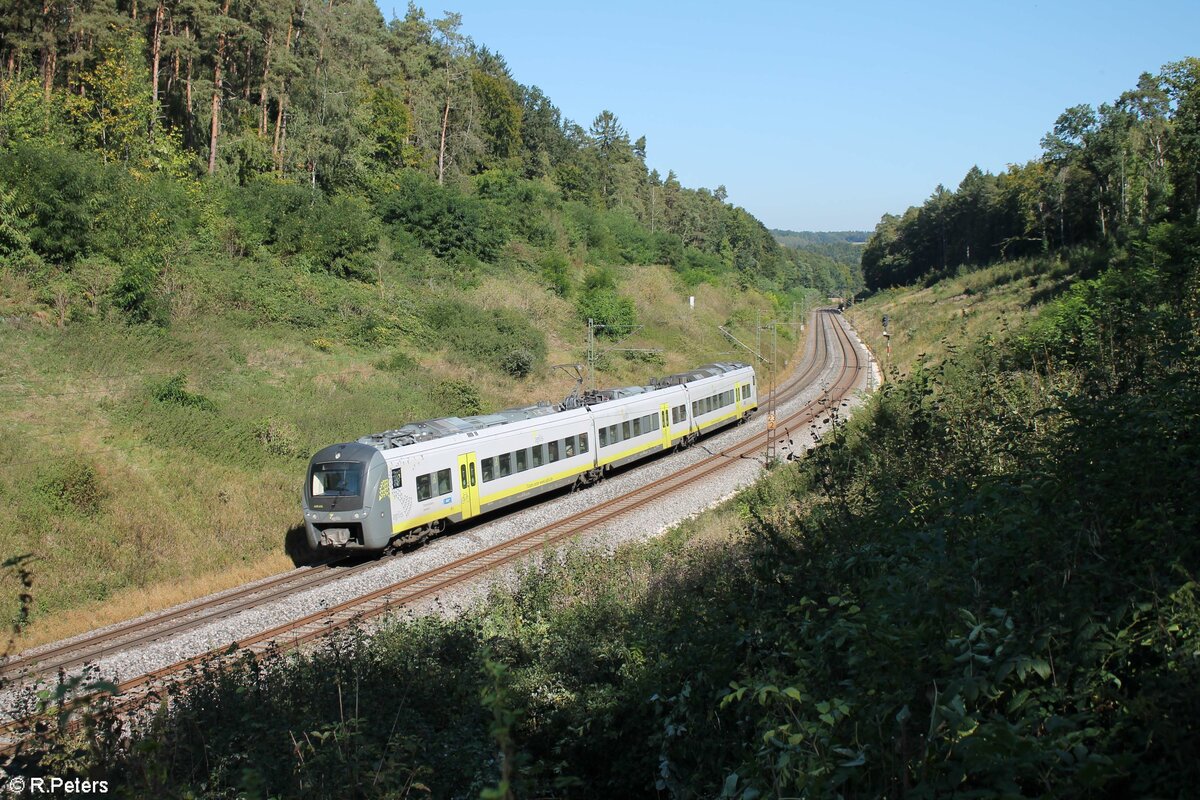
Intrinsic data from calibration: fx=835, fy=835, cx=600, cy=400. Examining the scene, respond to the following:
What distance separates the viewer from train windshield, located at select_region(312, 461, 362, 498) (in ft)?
57.2

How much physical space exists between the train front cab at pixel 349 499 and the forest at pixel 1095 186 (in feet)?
59.9

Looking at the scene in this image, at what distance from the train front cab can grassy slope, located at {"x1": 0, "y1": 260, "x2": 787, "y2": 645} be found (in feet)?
7.20

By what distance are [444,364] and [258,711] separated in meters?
27.4

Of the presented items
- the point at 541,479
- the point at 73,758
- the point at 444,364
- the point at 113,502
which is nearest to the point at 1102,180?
the point at 444,364

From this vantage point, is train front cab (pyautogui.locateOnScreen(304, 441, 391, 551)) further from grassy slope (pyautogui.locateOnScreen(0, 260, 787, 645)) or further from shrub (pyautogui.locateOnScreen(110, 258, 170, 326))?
shrub (pyautogui.locateOnScreen(110, 258, 170, 326))

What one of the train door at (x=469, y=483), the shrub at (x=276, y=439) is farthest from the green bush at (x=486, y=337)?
the train door at (x=469, y=483)

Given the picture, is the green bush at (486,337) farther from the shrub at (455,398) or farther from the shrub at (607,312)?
the shrub at (607,312)

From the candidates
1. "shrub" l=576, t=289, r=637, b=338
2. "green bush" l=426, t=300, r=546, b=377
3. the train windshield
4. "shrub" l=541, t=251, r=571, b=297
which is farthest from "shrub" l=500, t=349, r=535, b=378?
the train windshield

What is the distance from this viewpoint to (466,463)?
19750 millimetres

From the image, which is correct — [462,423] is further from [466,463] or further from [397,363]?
[397,363]

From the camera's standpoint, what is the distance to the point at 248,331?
30.7 meters

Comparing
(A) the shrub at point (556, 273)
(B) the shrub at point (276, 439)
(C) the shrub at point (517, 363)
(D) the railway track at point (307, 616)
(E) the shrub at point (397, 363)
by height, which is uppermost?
(A) the shrub at point (556, 273)

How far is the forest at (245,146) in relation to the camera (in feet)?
90.5

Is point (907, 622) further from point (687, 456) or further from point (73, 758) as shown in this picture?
point (687, 456)
